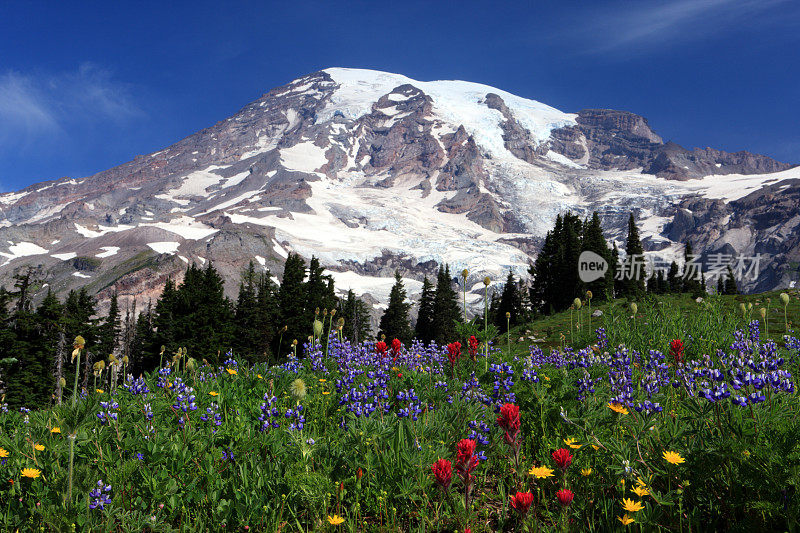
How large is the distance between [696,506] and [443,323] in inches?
2320

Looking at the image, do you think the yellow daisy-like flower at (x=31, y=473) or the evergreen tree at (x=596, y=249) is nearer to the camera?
the yellow daisy-like flower at (x=31, y=473)

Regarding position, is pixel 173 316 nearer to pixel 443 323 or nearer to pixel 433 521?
pixel 443 323

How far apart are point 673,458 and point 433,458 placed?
1713 millimetres

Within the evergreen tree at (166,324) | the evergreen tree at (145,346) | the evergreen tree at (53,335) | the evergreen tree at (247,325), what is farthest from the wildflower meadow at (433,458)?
the evergreen tree at (247,325)

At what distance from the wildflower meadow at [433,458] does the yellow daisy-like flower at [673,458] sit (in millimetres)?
23

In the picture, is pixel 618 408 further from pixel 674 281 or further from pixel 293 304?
pixel 674 281

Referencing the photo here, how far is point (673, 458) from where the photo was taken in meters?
2.90

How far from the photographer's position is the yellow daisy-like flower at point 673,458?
2.85 m

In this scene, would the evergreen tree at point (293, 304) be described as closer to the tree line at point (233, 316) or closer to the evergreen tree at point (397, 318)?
the tree line at point (233, 316)

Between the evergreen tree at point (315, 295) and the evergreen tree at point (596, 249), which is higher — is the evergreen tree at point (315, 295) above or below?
below

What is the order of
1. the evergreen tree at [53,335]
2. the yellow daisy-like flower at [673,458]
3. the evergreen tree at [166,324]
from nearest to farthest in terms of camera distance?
the yellow daisy-like flower at [673,458] < the evergreen tree at [53,335] < the evergreen tree at [166,324]

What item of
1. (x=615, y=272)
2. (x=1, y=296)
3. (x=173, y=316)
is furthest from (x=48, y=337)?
(x=615, y=272)

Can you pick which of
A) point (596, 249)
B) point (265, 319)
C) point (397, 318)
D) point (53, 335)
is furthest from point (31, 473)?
point (397, 318)

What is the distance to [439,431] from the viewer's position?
421cm
